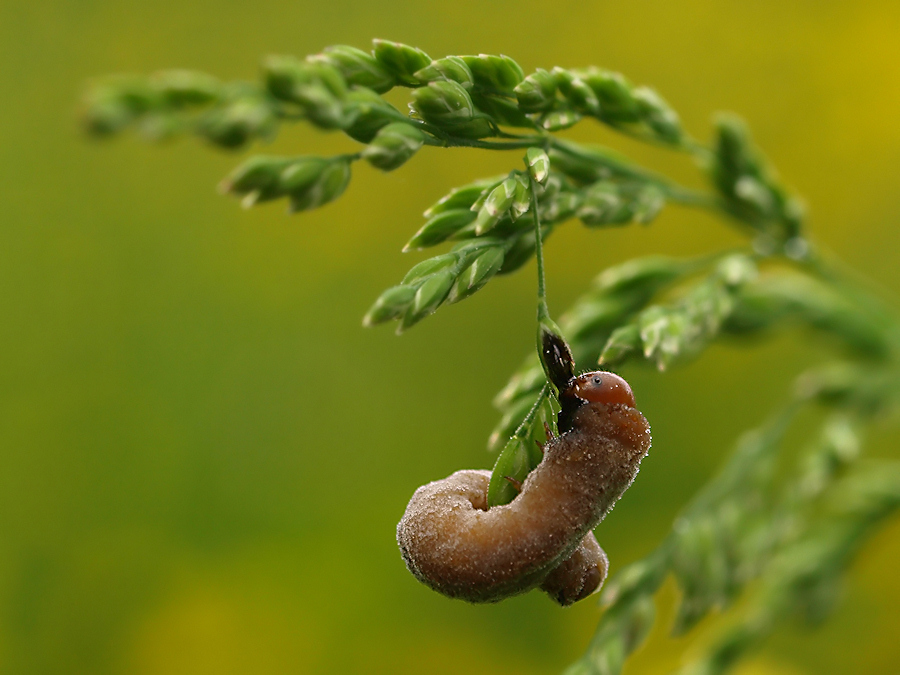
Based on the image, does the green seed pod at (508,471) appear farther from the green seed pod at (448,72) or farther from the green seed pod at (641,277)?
the green seed pod at (641,277)

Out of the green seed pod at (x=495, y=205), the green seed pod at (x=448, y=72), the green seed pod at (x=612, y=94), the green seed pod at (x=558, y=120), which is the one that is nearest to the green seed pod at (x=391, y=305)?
the green seed pod at (x=495, y=205)

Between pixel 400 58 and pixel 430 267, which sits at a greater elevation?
pixel 400 58

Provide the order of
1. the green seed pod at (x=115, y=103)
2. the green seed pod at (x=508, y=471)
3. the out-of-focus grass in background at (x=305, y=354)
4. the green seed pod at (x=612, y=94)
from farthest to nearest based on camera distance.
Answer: the out-of-focus grass in background at (x=305, y=354)
the green seed pod at (x=612, y=94)
the green seed pod at (x=508, y=471)
the green seed pod at (x=115, y=103)

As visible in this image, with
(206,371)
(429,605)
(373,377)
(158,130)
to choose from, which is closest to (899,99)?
(373,377)

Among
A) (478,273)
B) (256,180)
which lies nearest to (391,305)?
(478,273)

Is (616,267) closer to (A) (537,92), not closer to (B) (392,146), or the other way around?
(A) (537,92)
